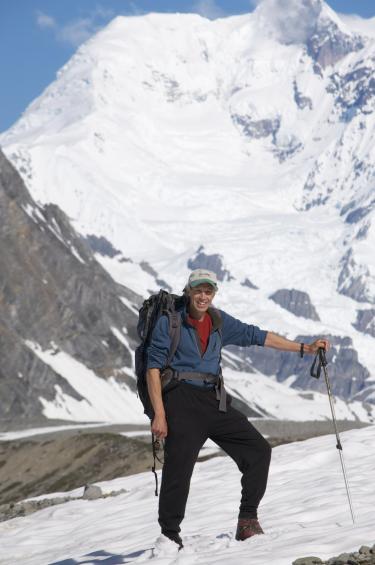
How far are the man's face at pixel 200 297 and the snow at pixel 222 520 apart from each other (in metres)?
2.97

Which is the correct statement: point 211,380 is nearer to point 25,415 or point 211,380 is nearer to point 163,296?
point 163,296

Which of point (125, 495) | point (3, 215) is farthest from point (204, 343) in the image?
point (3, 215)

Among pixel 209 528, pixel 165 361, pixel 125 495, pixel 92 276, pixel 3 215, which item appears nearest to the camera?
pixel 165 361

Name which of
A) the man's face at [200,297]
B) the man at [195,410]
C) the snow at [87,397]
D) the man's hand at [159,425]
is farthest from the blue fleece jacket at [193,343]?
the snow at [87,397]

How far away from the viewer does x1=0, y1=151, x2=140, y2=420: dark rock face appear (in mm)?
132625

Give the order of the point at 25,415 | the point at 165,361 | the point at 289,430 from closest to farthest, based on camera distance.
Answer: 1. the point at 165,361
2. the point at 289,430
3. the point at 25,415

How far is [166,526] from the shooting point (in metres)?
14.7

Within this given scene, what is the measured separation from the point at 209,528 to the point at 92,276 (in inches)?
6846

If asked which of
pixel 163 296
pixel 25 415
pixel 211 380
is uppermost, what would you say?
pixel 25 415

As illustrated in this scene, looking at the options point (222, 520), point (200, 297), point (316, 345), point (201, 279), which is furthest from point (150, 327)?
point (222, 520)

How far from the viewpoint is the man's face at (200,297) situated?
1450 centimetres

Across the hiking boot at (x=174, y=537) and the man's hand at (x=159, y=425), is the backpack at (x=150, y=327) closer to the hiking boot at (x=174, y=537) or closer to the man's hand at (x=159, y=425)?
the man's hand at (x=159, y=425)

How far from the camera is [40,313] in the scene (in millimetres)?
154125

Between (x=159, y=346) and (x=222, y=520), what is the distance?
18.5ft
